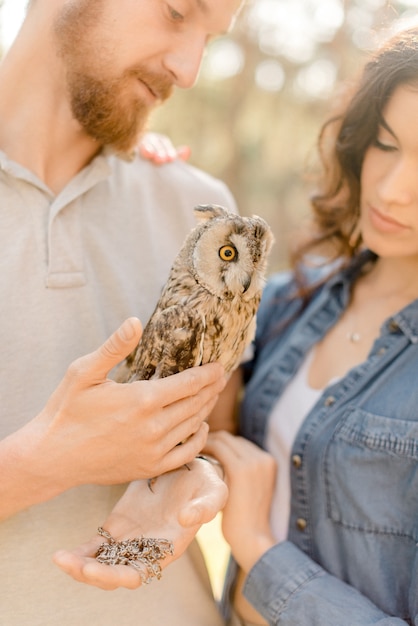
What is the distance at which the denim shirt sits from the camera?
148 cm

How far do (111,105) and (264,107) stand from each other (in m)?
7.71

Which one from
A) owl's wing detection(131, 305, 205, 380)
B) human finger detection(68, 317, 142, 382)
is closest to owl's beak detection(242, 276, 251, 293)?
owl's wing detection(131, 305, 205, 380)

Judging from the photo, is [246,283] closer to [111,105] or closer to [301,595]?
[111,105]

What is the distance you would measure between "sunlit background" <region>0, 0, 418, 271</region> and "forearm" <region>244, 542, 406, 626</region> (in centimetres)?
596

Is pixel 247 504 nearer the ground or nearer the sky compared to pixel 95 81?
nearer the ground

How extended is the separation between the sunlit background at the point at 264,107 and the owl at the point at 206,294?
5.62 metres

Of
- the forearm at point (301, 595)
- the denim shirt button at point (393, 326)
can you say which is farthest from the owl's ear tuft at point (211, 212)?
the forearm at point (301, 595)

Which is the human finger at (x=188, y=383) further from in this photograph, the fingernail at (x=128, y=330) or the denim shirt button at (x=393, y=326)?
the denim shirt button at (x=393, y=326)

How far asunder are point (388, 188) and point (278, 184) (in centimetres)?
856

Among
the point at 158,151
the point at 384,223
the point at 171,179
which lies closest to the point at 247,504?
the point at 384,223

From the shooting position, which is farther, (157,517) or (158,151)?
(158,151)

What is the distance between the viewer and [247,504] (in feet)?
5.32

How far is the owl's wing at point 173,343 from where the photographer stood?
139 cm

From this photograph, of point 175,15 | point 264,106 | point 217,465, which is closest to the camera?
point 175,15
